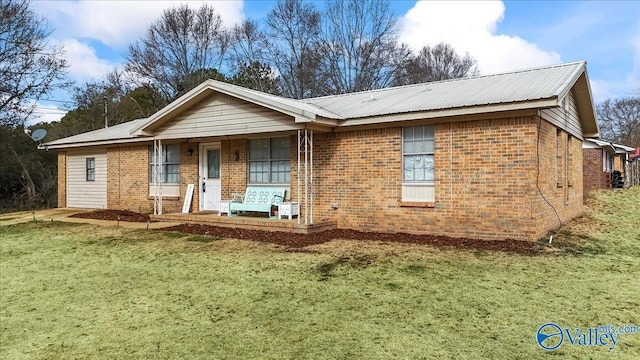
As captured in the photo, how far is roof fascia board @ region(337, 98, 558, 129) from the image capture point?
7.77 m

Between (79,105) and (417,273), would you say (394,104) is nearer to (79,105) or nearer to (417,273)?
(417,273)

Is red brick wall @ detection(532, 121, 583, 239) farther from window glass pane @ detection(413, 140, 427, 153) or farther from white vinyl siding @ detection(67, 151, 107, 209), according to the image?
white vinyl siding @ detection(67, 151, 107, 209)

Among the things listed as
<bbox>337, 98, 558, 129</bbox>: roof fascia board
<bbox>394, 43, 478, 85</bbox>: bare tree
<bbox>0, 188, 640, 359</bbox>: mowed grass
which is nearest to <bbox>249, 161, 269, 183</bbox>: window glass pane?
<bbox>337, 98, 558, 129</bbox>: roof fascia board

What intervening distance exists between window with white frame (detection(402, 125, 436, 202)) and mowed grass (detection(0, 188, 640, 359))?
1.73m

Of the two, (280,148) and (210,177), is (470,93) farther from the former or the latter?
(210,177)

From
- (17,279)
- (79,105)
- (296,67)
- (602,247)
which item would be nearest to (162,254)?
(17,279)

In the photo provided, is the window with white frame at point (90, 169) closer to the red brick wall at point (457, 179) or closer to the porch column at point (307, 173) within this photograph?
the red brick wall at point (457, 179)

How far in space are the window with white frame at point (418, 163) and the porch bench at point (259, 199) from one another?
3549 millimetres

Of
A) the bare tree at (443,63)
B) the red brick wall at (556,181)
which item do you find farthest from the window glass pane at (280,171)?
the bare tree at (443,63)

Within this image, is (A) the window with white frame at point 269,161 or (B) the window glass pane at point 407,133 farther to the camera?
(A) the window with white frame at point 269,161

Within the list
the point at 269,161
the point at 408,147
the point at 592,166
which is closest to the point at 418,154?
the point at 408,147

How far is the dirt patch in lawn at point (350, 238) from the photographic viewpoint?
8.08m

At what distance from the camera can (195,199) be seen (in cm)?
1364

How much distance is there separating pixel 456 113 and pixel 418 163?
1510 mm
